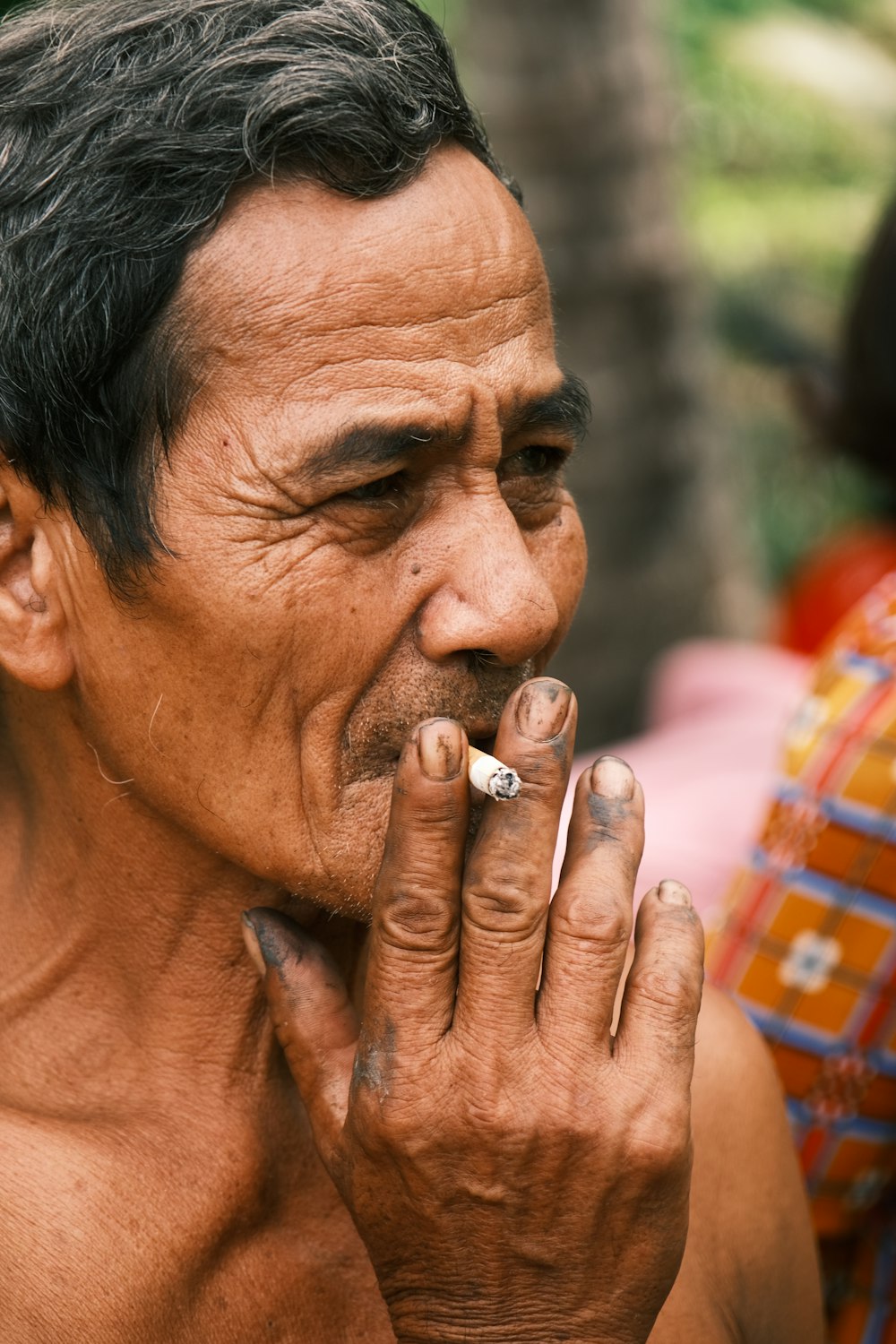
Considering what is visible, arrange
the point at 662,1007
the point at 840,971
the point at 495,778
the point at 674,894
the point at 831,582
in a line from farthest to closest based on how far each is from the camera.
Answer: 1. the point at 831,582
2. the point at 840,971
3. the point at 674,894
4. the point at 662,1007
5. the point at 495,778

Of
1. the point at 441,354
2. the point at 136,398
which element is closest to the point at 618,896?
the point at 441,354

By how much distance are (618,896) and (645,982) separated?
13 cm

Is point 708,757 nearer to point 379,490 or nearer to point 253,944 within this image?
point 253,944

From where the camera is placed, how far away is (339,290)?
2025mm

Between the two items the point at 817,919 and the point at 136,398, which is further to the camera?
the point at 817,919

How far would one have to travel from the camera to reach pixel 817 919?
311 centimetres

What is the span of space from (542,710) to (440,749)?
15cm

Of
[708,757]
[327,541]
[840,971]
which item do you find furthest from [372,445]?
[708,757]

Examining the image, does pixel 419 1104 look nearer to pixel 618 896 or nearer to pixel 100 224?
pixel 618 896

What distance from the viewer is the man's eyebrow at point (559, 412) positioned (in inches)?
86.2

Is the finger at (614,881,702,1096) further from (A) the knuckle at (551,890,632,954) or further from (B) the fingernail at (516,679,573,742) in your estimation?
(B) the fingernail at (516,679,573,742)

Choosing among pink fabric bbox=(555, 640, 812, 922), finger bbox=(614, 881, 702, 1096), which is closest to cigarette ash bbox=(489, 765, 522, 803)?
finger bbox=(614, 881, 702, 1096)

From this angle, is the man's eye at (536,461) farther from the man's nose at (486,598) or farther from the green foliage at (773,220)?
the green foliage at (773,220)

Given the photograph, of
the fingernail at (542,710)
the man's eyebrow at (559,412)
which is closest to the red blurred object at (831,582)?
the man's eyebrow at (559,412)
